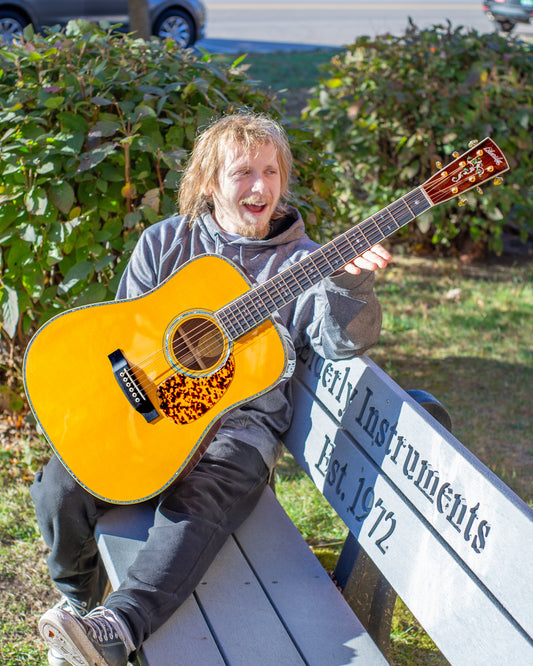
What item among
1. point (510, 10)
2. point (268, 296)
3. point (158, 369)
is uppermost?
point (510, 10)

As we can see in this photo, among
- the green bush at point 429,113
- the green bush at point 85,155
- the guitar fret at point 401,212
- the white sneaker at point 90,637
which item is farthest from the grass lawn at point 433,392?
the guitar fret at point 401,212

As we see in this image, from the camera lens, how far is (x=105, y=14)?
10.9 metres

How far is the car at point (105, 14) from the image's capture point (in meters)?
10.3

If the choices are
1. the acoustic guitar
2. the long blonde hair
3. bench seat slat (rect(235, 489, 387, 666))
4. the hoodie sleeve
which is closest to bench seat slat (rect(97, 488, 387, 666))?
bench seat slat (rect(235, 489, 387, 666))

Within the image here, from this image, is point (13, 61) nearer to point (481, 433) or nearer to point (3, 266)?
point (3, 266)

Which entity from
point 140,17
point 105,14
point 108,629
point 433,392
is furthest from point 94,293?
point 105,14

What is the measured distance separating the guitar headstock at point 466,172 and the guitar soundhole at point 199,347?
685 mm

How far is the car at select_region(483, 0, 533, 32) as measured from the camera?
14289 mm

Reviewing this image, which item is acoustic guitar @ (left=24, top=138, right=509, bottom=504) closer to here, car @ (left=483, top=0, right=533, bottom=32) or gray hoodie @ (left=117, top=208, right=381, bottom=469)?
gray hoodie @ (left=117, top=208, right=381, bottom=469)

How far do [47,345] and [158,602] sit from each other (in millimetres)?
783

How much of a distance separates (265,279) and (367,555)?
86 centimetres

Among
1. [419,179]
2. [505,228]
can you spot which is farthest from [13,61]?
[505,228]

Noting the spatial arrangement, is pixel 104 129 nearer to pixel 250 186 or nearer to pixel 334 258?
pixel 250 186

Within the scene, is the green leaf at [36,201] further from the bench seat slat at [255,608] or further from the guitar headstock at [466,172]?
the guitar headstock at [466,172]
